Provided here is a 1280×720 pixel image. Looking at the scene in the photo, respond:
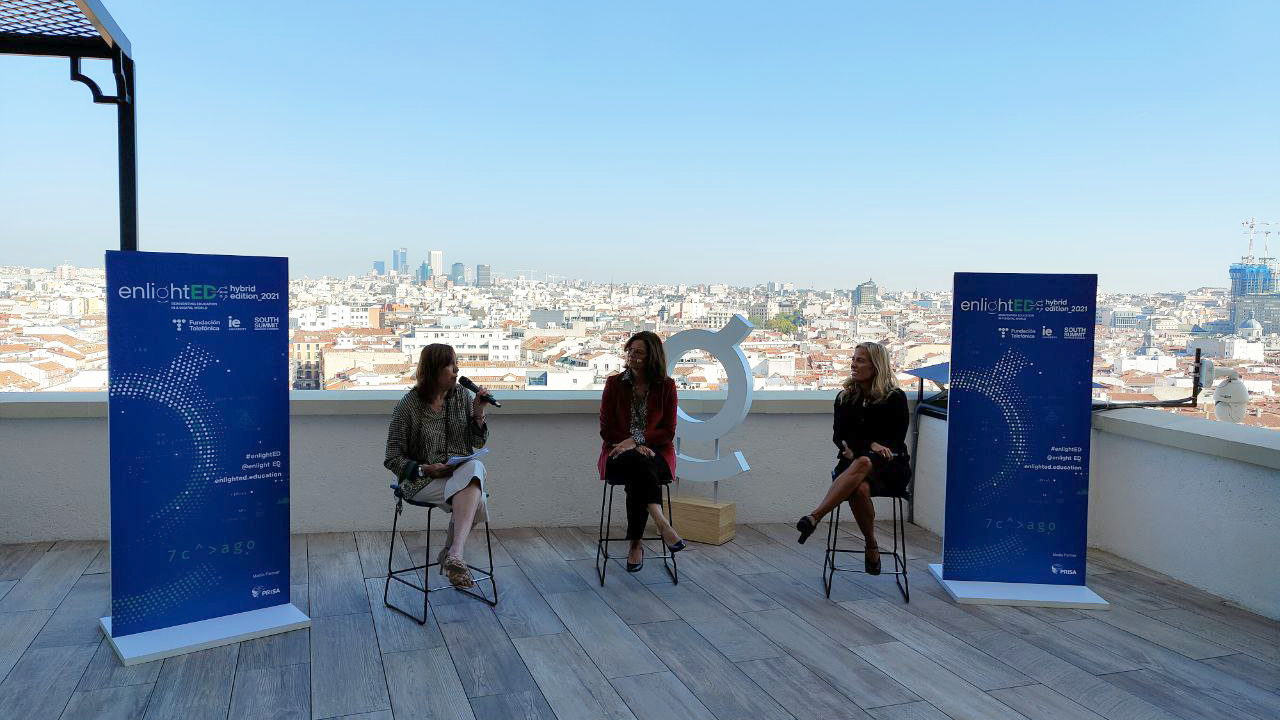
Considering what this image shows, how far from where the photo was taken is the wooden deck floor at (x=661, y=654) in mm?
2895

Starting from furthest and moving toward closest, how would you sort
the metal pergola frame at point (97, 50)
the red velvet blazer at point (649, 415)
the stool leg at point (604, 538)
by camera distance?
the red velvet blazer at point (649, 415) → the stool leg at point (604, 538) → the metal pergola frame at point (97, 50)

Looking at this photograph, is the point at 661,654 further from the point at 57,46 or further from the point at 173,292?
the point at 57,46

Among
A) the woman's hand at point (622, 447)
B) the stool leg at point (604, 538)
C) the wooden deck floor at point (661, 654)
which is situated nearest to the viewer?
the wooden deck floor at point (661, 654)

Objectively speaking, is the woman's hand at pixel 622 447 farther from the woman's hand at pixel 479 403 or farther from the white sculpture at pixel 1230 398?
the white sculpture at pixel 1230 398

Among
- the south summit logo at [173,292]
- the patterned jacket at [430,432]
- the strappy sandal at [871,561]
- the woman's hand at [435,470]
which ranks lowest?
the strappy sandal at [871,561]

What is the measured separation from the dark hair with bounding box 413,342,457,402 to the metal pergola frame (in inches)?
68.2

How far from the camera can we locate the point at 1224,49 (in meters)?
7.84

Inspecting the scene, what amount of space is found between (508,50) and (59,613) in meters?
8.30

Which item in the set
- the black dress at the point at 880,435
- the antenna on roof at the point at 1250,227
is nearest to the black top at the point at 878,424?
the black dress at the point at 880,435

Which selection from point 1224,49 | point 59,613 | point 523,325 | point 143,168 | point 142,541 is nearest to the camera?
point 142,541

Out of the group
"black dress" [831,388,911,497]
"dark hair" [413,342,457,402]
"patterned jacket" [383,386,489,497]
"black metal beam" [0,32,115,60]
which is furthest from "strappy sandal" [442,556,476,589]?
"black metal beam" [0,32,115,60]

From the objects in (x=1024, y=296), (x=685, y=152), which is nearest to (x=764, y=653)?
(x=1024, y=296)

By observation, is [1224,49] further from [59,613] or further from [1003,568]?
[59,613]

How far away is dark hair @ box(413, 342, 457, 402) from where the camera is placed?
4004mm
